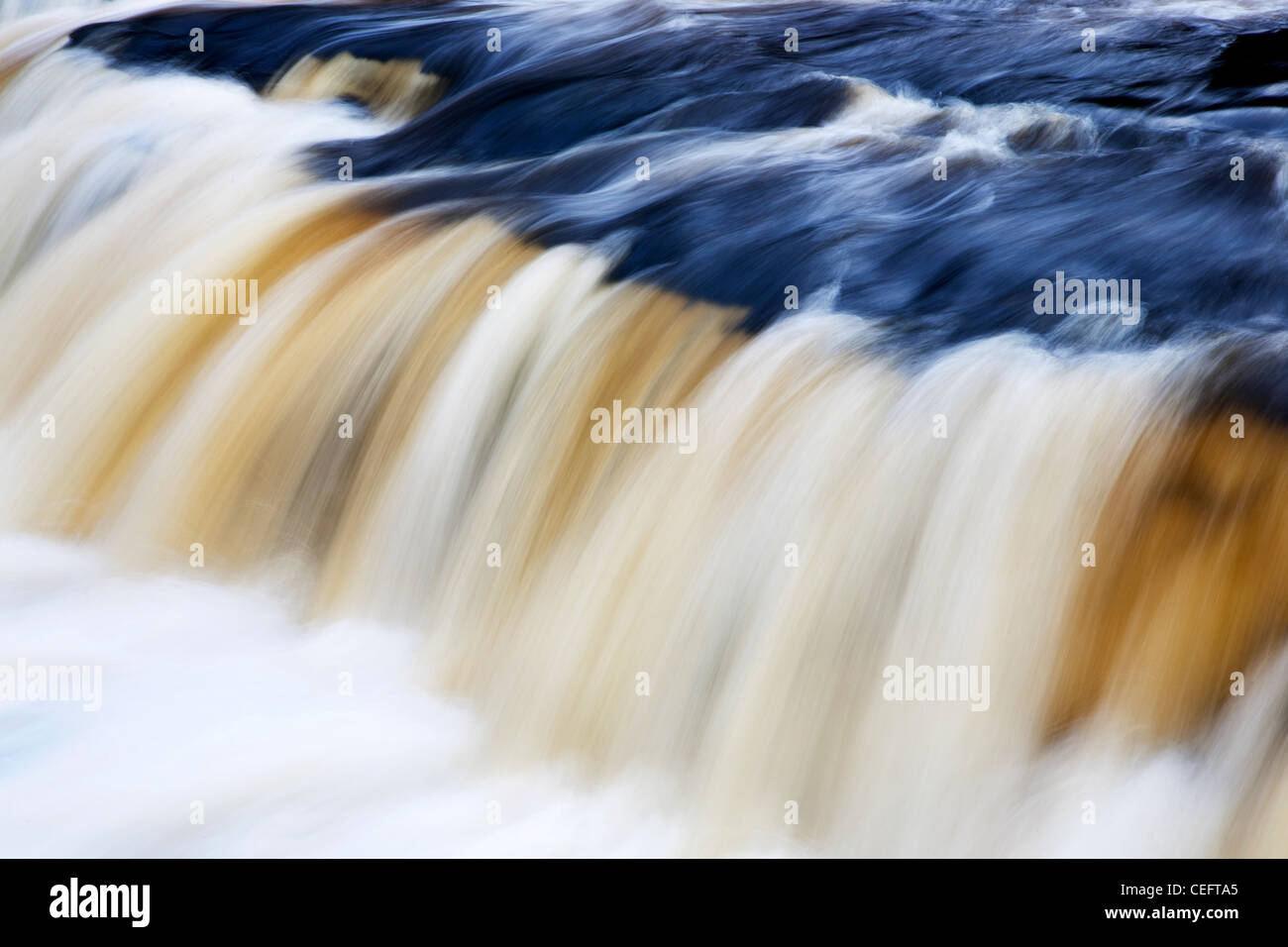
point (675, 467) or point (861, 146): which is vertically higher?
point (861, 146)

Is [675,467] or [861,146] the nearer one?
[675,467]

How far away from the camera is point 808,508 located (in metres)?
3.60

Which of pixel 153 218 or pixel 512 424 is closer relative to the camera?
pixel 512 424

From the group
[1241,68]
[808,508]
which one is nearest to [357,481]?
[808,508]

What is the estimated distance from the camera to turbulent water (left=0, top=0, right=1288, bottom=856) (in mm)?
3170

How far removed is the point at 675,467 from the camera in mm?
3828

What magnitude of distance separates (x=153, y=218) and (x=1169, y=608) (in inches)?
157

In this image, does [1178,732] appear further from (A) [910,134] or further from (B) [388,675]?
(A) [910,134]

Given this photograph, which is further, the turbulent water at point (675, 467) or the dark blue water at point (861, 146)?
the dark blue water at point (861, 146)

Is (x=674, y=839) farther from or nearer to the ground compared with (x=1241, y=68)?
nearer to the ground

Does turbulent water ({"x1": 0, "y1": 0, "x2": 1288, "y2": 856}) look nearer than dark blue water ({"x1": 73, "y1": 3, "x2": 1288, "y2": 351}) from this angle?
Yes

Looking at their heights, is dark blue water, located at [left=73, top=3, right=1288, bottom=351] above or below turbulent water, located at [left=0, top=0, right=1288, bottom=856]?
above

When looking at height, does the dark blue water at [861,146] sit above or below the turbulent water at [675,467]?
above

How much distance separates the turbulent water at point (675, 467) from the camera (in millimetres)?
3170
